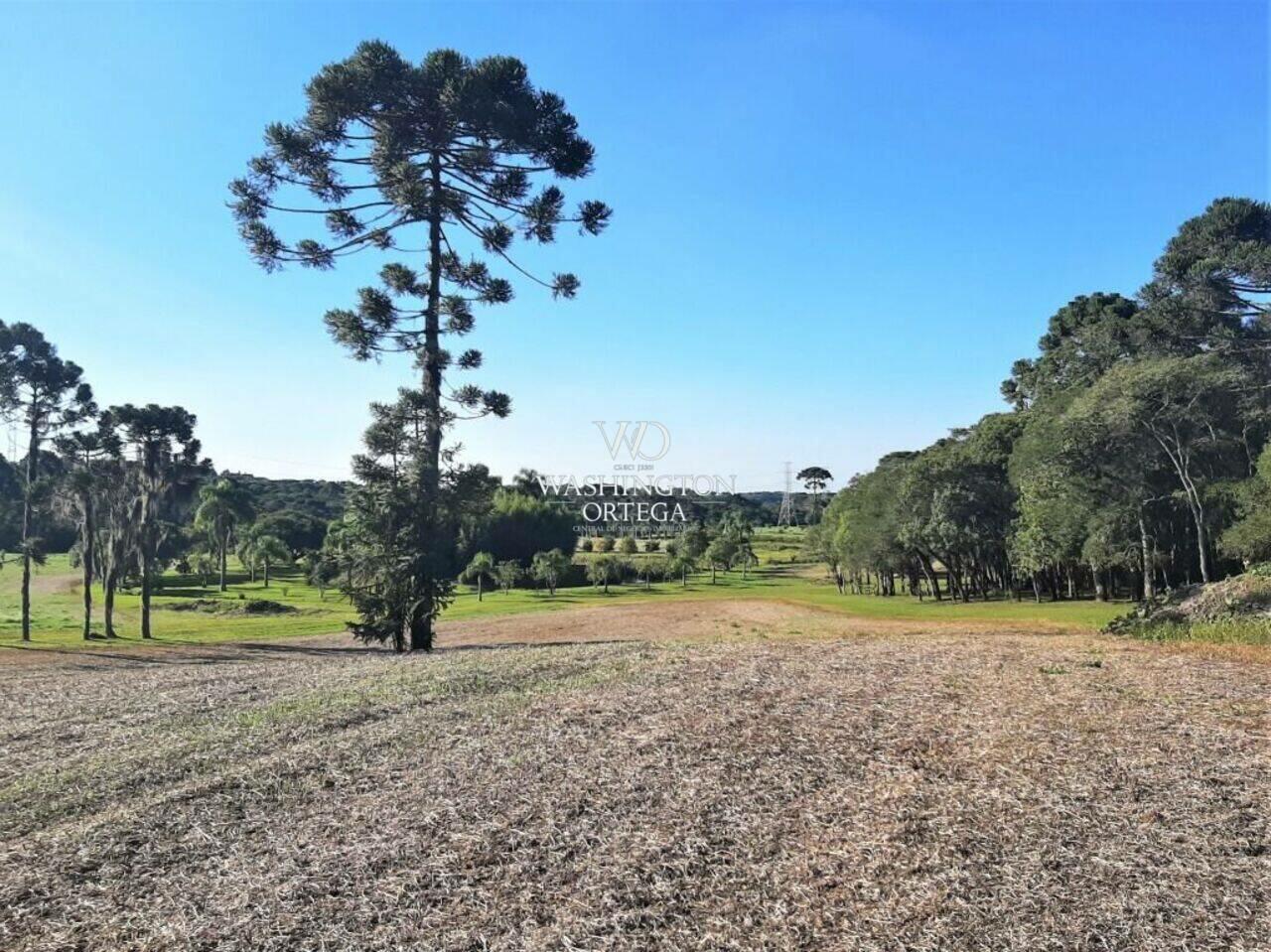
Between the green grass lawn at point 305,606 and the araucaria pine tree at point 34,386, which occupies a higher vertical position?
the araucaria pine tree at point 34,386

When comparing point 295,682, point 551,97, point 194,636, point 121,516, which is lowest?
point 194,636

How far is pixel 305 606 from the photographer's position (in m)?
59.3

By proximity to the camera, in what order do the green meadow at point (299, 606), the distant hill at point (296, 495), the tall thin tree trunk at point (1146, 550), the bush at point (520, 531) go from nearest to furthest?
the green meadow at point (299, 606) → the tall thin tree trunk at point (1146, 550) → the bush at point (520, 531) → the distant hill at point (296, 495)

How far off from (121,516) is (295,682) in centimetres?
3225

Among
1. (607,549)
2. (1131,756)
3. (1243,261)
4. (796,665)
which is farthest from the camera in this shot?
(607,549)

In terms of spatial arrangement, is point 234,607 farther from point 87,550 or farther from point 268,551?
point 268,551

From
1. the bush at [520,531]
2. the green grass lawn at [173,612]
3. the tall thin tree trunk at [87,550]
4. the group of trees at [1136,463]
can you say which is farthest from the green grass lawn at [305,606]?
the bush at [520,531]

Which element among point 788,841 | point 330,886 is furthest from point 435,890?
point 788,841

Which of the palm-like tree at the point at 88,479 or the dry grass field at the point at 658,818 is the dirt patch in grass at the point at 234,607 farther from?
the dry grass field at the point at 658,818

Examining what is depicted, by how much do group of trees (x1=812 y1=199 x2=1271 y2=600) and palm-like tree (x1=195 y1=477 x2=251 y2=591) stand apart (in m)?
69.6

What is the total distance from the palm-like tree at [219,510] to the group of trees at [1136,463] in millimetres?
69591

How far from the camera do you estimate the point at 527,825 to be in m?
4.90

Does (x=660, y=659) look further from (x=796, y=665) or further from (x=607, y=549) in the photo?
(x=607, y=549)

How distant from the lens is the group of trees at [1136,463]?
112 ft
